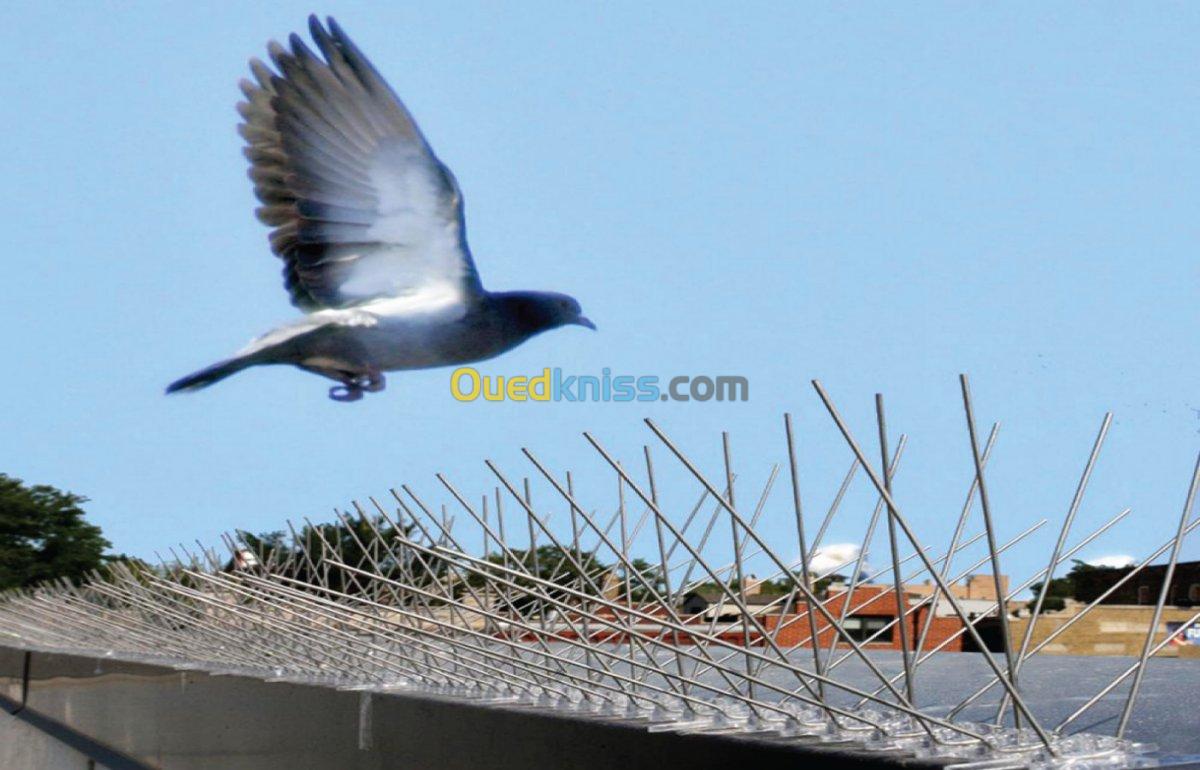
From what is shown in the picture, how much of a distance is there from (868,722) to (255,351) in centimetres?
754

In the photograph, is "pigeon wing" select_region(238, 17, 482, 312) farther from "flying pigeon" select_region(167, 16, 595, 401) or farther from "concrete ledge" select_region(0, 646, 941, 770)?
"concrete ledge" select_region(0, 646, 941, 770)

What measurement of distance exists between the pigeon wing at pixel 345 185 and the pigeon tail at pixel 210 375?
0.61m

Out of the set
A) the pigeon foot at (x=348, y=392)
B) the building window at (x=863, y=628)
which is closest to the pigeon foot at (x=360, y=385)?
the pigeon foot at (x=348, y=392)

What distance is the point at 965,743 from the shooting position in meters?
1.28

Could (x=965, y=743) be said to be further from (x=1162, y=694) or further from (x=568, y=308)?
(x=568, y=308)

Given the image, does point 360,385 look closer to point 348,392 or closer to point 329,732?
point 348,392

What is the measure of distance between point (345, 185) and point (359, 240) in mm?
420

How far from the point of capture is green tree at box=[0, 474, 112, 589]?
47.5ft

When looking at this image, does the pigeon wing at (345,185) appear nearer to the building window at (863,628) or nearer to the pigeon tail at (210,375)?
the pigeon tail at (210,375)

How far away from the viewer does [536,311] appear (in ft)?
28.1

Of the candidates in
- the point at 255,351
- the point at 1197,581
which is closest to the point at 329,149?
the point at 255,351

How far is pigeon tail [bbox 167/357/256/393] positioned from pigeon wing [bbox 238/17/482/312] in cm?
61

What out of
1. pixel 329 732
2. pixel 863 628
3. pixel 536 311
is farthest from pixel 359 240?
pixel 863 628

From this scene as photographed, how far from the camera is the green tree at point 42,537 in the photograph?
14492mm
